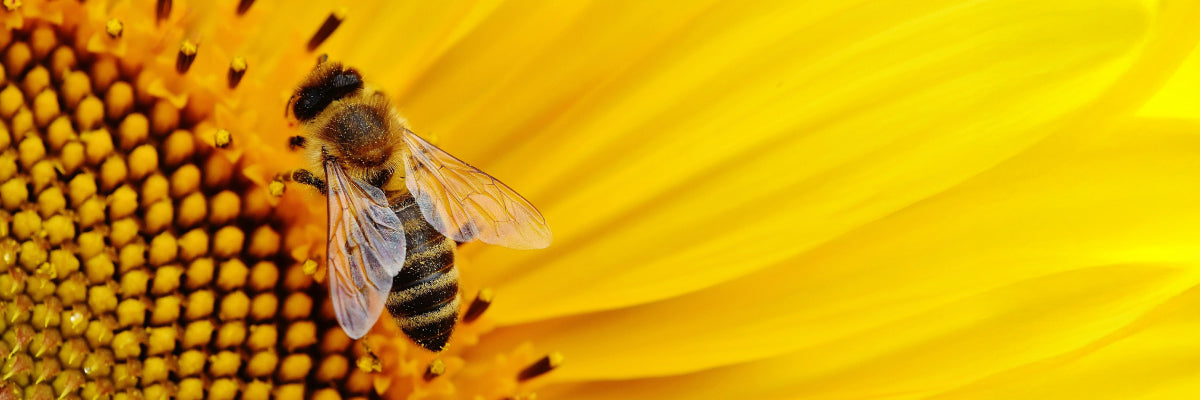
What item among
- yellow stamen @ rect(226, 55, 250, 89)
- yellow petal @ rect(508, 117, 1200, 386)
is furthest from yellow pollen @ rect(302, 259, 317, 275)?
yellow petal @ rect(508, 117, 1200, 386)

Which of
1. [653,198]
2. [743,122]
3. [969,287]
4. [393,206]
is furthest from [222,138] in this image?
[969,287]

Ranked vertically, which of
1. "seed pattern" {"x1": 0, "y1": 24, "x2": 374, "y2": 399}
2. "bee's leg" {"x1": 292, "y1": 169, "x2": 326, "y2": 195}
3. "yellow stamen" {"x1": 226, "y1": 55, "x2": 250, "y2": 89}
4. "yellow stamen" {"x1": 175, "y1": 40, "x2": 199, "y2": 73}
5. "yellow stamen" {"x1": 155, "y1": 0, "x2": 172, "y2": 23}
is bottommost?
"seed pattern" {"x1": 0, "y1": 24, "x2": 374, "y2": 399}

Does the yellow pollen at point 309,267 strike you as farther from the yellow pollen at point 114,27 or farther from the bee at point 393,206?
the yellow pollen at point 114,27

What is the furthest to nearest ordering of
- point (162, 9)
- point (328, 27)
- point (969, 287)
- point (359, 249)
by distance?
1. point (328, 27)
2. point (162, 9)
3. point (969, 287)
4. point (359, 249)

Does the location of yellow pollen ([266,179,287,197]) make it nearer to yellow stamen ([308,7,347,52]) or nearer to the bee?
the bee

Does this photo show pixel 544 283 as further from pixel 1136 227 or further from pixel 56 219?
pixel 1136 227

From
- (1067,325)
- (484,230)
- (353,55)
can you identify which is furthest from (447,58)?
(1067,325)

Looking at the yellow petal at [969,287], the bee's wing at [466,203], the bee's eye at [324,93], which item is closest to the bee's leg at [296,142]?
the bee's eye at [324,93]

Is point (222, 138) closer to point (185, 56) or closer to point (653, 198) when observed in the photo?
point (185, 56)
